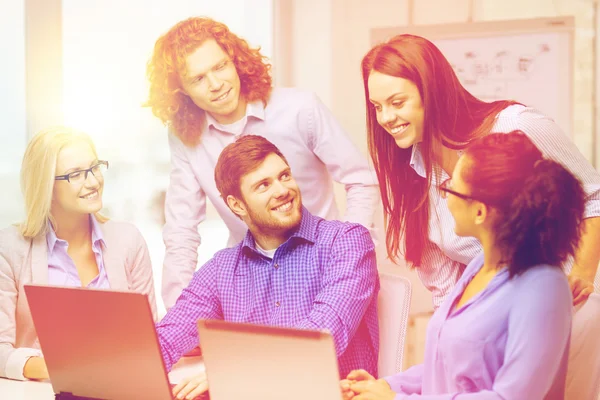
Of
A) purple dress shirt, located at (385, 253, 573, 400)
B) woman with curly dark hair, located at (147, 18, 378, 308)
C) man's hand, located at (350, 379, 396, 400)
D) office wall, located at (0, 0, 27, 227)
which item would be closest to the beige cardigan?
woman with curly dark hair, located at (147, 18, 378, 308)

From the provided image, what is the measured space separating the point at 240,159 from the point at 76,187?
0.48 m

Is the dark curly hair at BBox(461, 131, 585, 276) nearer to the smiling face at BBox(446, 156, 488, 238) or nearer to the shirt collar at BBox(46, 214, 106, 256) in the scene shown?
the smiling face at BBox(446, 156, 488, 238)

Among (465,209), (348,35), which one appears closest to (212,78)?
(348,35)

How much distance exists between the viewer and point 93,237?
1.99 m

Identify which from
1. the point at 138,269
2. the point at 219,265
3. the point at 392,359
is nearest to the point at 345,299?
the point at 392,359

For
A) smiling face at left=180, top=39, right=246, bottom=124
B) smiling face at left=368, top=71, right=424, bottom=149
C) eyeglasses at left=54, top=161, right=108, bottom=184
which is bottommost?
eyeglasses at left=54, top=161, right=108, bottom=184

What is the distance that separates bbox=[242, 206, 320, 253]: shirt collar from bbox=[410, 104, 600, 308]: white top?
0.25 m

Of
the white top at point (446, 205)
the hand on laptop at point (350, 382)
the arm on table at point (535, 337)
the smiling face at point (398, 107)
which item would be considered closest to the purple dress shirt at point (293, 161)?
the white top at point (446, 205)

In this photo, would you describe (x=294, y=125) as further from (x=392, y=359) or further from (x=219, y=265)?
(x=392, y=359)

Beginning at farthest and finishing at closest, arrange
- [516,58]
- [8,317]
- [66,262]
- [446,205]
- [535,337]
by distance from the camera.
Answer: [516,58] → [66,262] → [8,317] → [446,205] → [535,337]

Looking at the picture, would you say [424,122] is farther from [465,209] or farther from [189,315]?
[189,315]

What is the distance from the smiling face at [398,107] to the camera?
1.49 meters

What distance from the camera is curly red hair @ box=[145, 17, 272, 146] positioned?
195 centimetres

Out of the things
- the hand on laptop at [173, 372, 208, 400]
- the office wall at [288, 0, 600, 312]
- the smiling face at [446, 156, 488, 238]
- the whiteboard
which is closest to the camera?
the smiling face at [446, 156, 488, 238]
